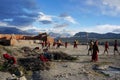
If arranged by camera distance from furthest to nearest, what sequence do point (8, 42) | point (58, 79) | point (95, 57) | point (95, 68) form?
point (8, 42), point (95, 57), point (95, 68), point (58, 79)

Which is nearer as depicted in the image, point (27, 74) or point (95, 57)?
point (27, 74)

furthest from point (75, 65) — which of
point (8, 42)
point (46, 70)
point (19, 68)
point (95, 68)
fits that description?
point (8, 42)

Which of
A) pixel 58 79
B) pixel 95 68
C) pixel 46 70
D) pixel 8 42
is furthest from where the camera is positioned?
pixel 8 42

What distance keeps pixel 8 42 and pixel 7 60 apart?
28607 mm

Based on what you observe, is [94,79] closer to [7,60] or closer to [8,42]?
[7,60]

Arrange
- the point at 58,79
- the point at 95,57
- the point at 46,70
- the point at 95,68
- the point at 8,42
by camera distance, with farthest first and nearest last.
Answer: the point at 8,42, the point at 95,57, the point at 95,68, the point at 46,70, the point at 58,79

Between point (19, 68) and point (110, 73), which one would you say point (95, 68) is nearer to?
point (110, 73)

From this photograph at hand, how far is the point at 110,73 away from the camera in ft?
63.7

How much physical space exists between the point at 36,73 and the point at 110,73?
469cm

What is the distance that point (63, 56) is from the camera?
26.5 meters

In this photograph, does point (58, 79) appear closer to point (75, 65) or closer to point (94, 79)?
point (94, 79)

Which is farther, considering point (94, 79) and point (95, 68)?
point (95, 68)

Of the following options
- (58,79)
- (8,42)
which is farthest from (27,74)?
(8,42)

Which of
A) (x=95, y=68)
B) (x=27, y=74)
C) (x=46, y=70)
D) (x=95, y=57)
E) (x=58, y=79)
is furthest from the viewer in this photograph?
(x=95, y=57)
